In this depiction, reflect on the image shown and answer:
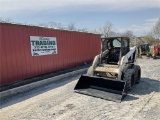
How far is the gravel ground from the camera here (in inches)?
210

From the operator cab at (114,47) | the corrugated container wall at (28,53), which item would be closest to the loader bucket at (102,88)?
the operator cab at (114,47)

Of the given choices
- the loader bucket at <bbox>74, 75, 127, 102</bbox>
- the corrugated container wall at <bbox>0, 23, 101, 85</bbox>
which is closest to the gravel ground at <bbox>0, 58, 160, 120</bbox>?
the loader bucket at <bbox>74, 75, 127, 102</bbox>

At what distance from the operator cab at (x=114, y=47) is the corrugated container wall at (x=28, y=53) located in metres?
3.65

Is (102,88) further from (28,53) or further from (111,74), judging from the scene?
(28,53)

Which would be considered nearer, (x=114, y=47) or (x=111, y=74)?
(x=111, y=74)


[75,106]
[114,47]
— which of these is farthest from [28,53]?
[75,106]

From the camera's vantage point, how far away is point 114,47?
28.7 ft

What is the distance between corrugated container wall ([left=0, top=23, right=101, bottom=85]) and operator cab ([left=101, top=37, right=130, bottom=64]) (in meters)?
3.65

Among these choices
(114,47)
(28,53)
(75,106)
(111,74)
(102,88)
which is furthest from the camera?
(28,53)

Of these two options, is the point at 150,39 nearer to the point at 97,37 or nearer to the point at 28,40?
the point at 97,37

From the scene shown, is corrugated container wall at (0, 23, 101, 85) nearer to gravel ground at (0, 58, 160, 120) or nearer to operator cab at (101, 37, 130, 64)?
gravel ground at (0, 58, 160, 120)

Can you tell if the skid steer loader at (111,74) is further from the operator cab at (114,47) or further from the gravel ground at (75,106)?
the gravel ground at (75,106)

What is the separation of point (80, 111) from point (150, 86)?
400 cm

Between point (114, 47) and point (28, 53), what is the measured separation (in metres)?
4.11
